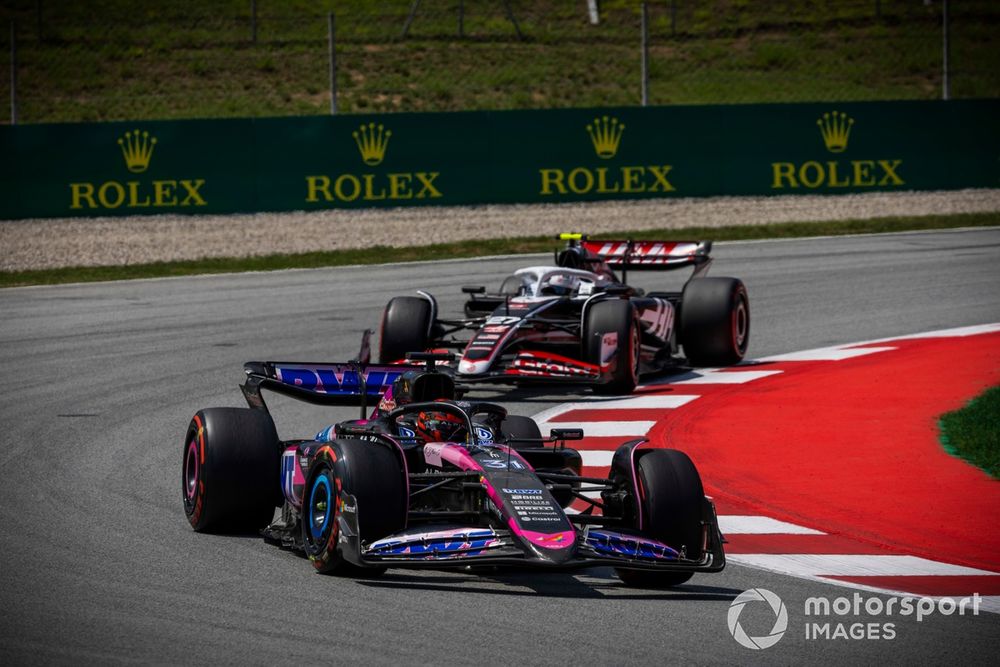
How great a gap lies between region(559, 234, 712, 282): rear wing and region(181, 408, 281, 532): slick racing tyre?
7.89 metres

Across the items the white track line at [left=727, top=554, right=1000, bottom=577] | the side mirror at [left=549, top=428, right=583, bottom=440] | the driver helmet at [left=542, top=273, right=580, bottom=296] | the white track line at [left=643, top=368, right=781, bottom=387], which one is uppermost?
the driver helmet at [left=542, top=273, right=580, bottom=296]

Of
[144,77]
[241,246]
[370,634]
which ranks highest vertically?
[144,77]

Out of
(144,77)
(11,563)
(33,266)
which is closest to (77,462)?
(11,563)

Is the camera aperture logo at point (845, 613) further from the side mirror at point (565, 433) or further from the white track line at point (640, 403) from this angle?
the white track line at point (640, 403)

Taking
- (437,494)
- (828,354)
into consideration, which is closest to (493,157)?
(828,354)

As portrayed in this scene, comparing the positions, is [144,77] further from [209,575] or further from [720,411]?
[209,575]

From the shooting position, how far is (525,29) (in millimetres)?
44719

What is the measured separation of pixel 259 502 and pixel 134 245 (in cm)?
1774

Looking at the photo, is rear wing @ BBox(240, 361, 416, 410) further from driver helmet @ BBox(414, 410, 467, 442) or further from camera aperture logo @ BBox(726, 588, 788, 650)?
camera aperture logo @ BBox(726, 588, 788, 650)

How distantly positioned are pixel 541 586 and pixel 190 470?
8.23ft

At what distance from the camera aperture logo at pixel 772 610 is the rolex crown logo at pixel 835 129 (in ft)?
72.8

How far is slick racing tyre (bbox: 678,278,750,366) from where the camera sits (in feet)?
51.8

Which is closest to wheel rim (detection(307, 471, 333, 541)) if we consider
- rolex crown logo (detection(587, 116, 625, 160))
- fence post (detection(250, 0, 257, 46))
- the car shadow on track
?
the car shadow on track

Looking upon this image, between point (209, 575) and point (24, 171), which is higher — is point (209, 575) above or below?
below
